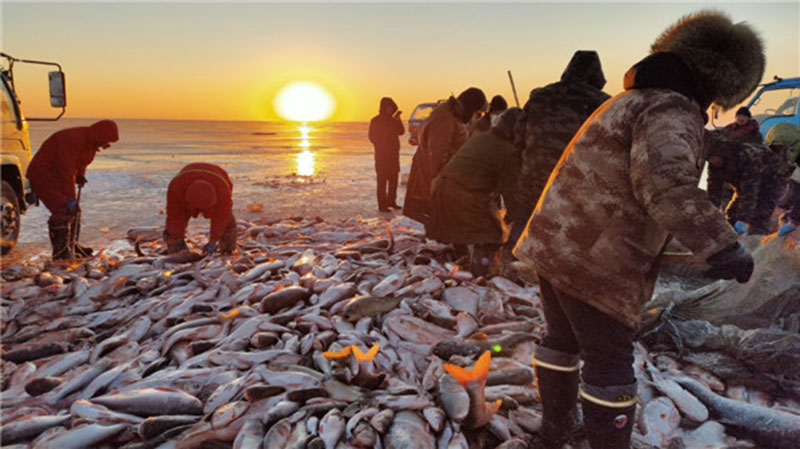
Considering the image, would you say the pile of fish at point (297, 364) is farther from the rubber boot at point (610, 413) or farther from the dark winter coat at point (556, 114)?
the dark winter coat at point (556, 114)

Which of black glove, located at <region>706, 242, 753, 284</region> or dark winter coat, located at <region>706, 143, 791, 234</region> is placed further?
dark winter coat, located at <region>706, 143, 791, 234</region>

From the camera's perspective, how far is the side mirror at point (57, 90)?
772cm

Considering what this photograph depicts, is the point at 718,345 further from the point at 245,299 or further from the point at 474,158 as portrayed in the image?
the point at 245,299

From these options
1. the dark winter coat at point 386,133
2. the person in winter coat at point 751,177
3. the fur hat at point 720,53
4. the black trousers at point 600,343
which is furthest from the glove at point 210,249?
the person in winter coat at point 751,177

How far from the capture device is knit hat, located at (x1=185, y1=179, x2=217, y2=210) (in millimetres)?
6059

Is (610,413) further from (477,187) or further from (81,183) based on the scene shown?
(81,183)

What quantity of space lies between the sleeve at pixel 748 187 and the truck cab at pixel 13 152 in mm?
10556

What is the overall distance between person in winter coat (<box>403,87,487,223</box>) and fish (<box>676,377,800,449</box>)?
4274 millimetres

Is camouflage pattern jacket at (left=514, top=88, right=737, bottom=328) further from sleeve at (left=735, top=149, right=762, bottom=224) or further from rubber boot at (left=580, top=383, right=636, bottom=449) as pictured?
sleeve at (left=735, top=149, right=762, bottom=224)

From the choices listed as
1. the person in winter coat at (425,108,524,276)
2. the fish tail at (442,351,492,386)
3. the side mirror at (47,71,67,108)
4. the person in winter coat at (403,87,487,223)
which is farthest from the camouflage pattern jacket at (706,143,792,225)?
the side mirror at (47,71,67,108)

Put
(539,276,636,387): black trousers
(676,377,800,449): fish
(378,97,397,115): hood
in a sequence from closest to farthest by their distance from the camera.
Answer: (539,276,636,387): black trousers, (676,377,800,449): fish, (378,97,397,115): hood

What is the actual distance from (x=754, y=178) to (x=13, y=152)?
1105 cm

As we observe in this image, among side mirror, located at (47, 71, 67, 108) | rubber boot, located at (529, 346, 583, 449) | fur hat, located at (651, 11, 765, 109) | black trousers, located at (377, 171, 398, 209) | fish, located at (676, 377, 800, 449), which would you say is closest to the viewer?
fur hat, located at (651, 11, 765, 109)

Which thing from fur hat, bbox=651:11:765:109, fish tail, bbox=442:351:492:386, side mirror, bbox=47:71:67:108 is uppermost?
side mirror, bbox=47:71:67:108
